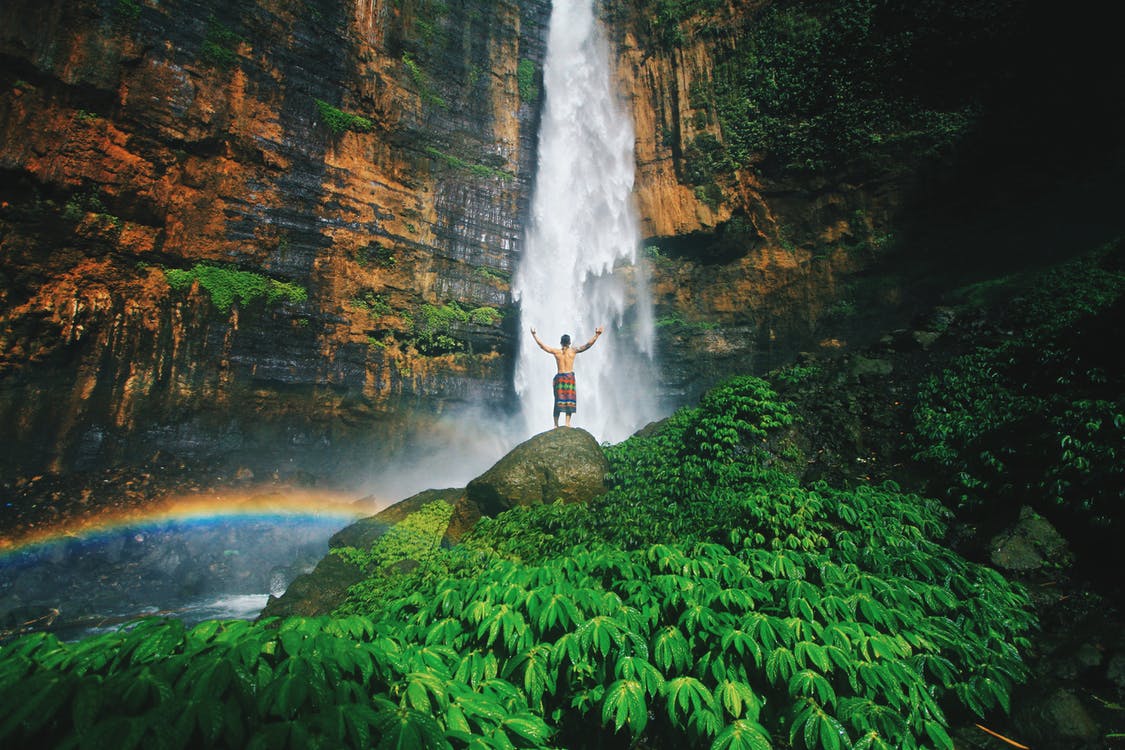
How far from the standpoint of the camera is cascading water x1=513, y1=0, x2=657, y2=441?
56.2 ft

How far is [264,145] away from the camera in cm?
1394

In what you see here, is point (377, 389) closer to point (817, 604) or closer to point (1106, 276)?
point (817, 604)

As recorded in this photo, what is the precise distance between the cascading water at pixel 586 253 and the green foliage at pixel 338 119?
666cm

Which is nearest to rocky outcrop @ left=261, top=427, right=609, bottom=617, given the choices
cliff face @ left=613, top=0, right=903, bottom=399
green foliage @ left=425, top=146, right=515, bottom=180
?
cliff face @ left=613, top=0, right=903, bottom=399

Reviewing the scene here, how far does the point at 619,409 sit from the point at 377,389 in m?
8.31

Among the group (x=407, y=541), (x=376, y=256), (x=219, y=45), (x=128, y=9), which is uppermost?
(x=219, y=45)

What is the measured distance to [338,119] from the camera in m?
15.2

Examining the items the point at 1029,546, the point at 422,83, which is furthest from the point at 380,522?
the point at 422,83

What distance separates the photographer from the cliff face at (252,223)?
11023 millimetres

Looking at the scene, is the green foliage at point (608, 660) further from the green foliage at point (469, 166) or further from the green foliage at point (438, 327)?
the green foliage at point (469, 166)

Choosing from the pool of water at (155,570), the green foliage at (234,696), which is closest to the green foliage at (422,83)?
the pool of water at (155,570)

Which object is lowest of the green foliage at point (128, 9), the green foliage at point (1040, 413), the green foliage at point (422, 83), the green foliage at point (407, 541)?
the green foliage at point (407, 541)

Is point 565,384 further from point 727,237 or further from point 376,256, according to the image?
point 727,237

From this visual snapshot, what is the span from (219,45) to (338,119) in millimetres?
3352
